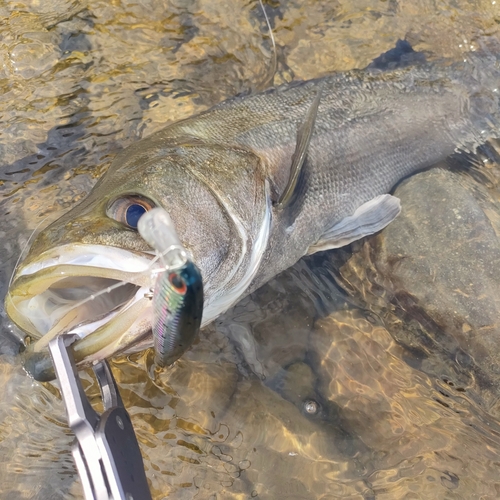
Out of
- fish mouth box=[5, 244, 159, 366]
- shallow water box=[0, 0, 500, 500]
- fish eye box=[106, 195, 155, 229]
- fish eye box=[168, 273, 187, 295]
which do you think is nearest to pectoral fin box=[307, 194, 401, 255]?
shallow water box=[0, 0, 500, 500]

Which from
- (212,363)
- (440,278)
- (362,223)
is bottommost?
(212,363)

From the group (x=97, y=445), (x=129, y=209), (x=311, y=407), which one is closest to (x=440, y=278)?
(x=311, y=407)

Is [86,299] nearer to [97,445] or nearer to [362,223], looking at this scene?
[97,445]

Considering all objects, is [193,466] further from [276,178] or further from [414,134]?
[414,134]

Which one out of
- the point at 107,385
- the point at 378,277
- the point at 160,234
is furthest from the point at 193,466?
the point at 160,234

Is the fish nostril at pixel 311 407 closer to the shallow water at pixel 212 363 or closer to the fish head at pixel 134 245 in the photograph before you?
the shallow water at pixel 212 363

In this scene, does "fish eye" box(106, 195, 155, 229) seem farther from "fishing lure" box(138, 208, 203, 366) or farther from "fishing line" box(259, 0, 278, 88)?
"fishing line" box(259, 0, 278, 88)

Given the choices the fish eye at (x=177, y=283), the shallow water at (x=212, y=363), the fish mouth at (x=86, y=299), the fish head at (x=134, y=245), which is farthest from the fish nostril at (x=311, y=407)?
the fish eye at (x=177, y=283)

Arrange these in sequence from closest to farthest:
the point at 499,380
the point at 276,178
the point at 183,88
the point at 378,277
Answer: the point at 276,178 < the point at 499,380 < the point at 378,277 < the point at 183,88
